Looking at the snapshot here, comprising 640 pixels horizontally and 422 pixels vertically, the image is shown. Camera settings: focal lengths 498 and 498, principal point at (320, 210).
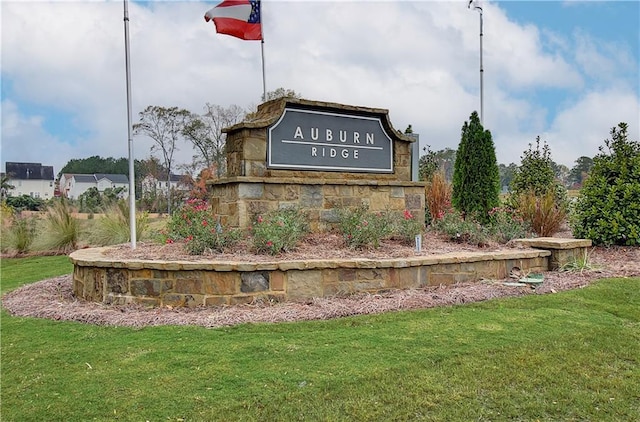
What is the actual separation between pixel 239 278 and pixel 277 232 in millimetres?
909

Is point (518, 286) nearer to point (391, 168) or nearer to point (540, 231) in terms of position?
point (391, 168)

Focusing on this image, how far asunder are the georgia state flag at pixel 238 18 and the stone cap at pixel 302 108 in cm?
181

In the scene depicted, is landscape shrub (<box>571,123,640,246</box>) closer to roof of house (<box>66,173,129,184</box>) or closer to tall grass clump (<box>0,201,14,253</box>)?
tall grass clump (<box>0,201,14,253</box>)

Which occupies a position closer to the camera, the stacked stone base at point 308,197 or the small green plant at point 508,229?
the stacked stone base at point 308,197

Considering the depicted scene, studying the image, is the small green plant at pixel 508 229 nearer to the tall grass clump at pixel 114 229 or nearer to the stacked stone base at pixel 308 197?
the stacked stone base at pixel 308 197

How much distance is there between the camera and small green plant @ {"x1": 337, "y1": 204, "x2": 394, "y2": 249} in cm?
611

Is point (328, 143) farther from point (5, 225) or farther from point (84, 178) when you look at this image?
point (84, 178)

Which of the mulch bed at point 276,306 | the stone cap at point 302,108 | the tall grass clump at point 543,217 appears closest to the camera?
the mulch bed at point 276,306

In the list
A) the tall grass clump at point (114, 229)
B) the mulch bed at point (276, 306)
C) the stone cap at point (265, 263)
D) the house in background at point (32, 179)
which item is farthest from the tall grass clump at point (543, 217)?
the house in background at point (32, 179)

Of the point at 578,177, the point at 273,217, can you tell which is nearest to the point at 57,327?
the point at 273,217

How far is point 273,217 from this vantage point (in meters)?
6.15

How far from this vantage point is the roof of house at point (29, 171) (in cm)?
6175

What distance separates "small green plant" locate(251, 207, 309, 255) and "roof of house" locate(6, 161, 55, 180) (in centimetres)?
6576

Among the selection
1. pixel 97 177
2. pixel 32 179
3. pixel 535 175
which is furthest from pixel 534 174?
pixel 32 179
